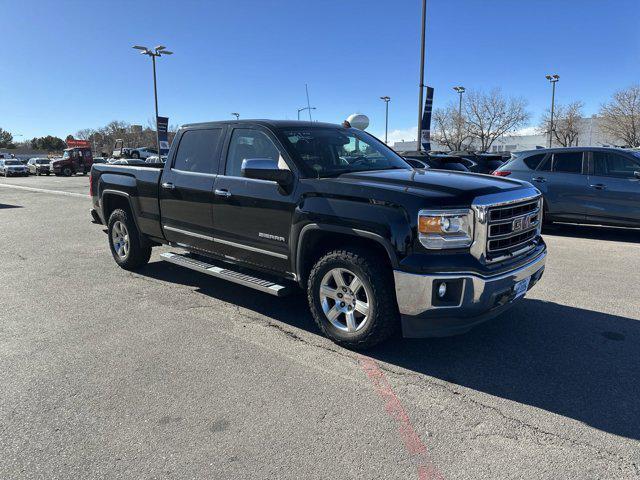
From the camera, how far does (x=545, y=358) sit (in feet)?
12.7

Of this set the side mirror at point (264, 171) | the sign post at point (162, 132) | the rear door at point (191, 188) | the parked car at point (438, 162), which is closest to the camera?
the side mirror at point (264, 171)

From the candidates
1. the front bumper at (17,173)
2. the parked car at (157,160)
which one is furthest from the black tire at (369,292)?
the front bumper at (17,173)

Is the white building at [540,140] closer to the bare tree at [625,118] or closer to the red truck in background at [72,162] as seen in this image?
the bare tree at [625,118]

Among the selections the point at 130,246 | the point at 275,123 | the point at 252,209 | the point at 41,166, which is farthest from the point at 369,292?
the point at 41,166

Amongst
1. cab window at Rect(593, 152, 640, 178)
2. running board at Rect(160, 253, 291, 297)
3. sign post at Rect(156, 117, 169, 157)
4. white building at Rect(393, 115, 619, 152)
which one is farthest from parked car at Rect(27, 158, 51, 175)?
white building at Rect(393, 115, 619, 152)

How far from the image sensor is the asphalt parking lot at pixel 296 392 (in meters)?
2.66

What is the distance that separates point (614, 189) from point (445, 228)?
22.4 ft

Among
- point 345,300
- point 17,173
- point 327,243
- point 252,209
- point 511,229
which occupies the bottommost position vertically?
point 345,300

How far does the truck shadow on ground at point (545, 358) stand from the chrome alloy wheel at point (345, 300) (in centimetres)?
33

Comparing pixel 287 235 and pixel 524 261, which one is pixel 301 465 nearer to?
pixel 287 235

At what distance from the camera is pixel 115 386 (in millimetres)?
3498

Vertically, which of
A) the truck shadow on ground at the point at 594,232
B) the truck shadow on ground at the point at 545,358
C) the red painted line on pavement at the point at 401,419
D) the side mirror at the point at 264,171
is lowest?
the red painted line on pavement at the point at 401,419

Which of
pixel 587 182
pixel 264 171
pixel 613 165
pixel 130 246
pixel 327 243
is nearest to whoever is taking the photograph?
pixel 264 171

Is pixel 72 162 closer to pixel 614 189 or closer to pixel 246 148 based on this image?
pixel 246 148
